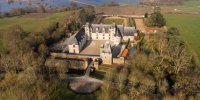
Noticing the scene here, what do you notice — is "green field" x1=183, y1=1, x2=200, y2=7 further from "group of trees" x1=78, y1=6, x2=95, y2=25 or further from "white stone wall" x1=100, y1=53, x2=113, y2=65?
"white stone wall" x1=100, y1=53, x2=113, y2=65

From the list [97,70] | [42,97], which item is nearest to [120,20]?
[97,70]

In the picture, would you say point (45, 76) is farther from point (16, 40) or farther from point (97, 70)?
point (16, 40)

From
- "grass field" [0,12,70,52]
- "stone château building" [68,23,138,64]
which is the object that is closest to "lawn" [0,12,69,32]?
"grass field" [0,12,70,52]

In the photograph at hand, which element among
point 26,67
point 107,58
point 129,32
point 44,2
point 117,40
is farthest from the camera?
point 44,2

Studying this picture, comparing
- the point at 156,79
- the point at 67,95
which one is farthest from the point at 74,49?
the point at 156,79

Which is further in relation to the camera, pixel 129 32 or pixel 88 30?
pixel 129 32

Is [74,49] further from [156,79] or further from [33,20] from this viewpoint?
[33,20]

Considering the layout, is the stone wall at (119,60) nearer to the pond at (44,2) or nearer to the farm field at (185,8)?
the farm field at (185,8)
